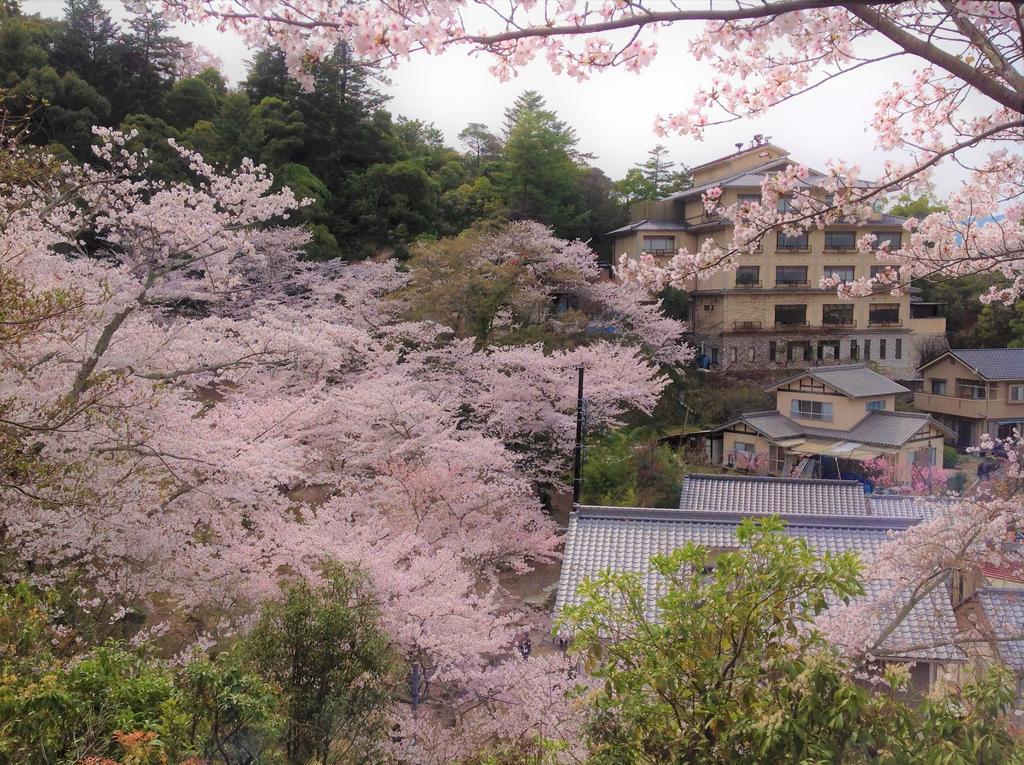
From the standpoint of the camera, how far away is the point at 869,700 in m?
2.44

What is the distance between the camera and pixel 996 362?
2159 centimetres

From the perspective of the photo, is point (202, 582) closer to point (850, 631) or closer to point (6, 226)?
point (6, 226)

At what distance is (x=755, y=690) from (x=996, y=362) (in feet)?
78.4

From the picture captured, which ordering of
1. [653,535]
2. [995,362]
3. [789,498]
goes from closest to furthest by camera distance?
[653,535]
[789,498]
[995,362]

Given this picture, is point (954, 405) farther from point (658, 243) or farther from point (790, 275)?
point (658, 243)

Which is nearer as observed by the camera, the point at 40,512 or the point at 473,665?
the point at 40,512

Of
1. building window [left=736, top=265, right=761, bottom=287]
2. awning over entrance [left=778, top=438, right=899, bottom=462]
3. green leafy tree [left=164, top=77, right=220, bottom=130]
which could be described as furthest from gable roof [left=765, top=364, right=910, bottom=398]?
green leafy tree [left=164, top=77, right=220, bottom=130]

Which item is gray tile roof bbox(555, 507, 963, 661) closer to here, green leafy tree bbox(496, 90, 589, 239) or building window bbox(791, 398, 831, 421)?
building window bbox(791, 398, 831, 421)

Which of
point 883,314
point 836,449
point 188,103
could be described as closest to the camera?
point 836,449

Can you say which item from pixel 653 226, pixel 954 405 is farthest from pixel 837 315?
pixel 653 226

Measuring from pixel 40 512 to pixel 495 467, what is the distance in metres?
6.25

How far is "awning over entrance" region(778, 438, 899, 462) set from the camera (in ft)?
55.7

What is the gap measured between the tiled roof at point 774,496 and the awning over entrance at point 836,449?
601 cm

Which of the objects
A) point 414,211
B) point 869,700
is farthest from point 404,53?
point 414,211
